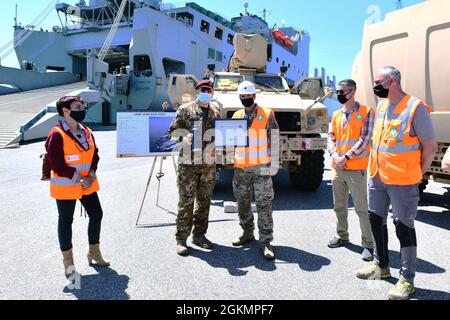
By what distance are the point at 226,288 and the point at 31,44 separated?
125 ft

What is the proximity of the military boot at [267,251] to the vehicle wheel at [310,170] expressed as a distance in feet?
9.80

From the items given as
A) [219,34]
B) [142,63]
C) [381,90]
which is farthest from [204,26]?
[381,90]

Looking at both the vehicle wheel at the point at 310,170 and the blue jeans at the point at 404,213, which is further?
the vehicle wheel at the point at 310,170

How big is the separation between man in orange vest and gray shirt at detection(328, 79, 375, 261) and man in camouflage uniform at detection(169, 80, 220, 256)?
1.34m

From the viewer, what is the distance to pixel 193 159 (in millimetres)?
3838

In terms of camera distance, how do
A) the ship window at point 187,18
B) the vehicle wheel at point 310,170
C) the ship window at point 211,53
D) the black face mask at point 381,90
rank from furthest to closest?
1. the ship window at point 211,53
2. the ship window at point 187,18
3. the vehicle wheel at point 310,170
4. the black face mask at point 381,90

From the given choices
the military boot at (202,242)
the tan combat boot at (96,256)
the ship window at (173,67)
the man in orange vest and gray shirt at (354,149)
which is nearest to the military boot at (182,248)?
the military boot at (202,242)

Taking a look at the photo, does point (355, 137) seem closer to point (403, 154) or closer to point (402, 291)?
point (403, 154)

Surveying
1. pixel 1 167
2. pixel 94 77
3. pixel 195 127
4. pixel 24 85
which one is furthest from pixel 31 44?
pixel 195 127

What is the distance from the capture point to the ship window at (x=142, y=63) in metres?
28.3

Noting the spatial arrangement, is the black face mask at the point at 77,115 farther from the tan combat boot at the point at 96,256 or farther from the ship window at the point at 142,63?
the ship window at the point at 142,63

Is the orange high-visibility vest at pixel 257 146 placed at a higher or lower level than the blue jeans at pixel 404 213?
higher

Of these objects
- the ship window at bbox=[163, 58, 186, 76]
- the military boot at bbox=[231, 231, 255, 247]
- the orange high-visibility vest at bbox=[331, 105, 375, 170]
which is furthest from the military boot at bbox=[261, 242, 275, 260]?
the ship window at bbox=[163, 58, 186, 76]
